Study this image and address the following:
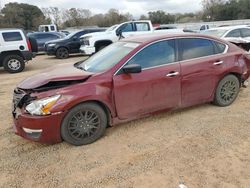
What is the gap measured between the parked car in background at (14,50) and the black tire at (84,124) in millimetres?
8060

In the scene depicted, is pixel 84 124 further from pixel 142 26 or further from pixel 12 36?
pixel 142 26

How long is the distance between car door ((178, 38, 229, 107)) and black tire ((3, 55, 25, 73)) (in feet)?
27.1

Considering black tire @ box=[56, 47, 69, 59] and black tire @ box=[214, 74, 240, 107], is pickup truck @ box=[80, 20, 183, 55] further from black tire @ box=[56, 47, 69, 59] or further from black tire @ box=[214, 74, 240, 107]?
black tire @ box=[214, 74, 240, 107]

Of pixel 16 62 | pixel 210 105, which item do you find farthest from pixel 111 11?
pixel 210 105

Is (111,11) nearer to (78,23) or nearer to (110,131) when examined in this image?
(78,23)

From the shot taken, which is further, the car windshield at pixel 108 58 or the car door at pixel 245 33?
the car door at pixel 245 33

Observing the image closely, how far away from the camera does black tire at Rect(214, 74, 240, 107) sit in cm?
495

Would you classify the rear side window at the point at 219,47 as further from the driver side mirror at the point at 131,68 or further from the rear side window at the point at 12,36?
the rear side window at the point at 12,36

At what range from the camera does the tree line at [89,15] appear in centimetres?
5084

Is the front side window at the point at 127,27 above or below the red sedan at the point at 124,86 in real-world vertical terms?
above

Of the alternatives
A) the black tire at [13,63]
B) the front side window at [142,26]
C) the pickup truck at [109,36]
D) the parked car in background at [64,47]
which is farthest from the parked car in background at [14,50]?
the front side window at [142,26]

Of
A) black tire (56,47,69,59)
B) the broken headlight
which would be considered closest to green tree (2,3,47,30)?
black tire (56,47,69,59)

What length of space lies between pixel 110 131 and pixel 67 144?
0.74 meters

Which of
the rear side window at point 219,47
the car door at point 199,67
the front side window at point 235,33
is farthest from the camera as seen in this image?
the front side window at point 235,33
